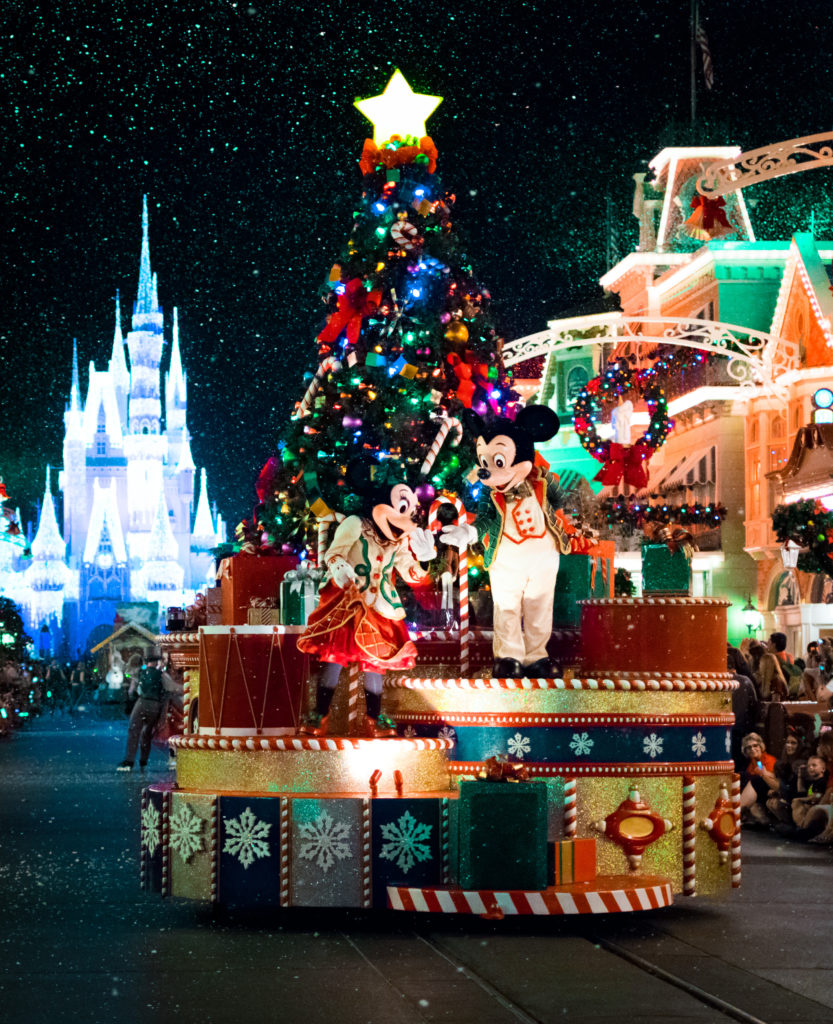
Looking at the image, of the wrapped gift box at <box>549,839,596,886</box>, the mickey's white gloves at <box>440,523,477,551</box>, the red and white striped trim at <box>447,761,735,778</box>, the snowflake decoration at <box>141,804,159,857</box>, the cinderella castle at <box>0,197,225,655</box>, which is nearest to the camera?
the wrapped gift box at <box>549,839,596,886</box>

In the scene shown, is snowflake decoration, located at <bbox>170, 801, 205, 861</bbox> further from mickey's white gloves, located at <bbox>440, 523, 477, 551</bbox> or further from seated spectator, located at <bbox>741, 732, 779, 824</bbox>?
seated spectator, located at <bbox>741, 732, 779, 824</bbox>

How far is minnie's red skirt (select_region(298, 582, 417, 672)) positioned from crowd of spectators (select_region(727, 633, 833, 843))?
4.15 m

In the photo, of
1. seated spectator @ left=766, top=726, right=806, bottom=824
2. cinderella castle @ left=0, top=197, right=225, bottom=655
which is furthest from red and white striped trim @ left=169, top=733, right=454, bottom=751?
cinderella castle @ left=0, top=197, right=225, bottom=655

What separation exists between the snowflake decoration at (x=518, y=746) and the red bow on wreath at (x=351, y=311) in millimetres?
5222

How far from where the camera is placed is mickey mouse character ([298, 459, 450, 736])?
9.66 meters

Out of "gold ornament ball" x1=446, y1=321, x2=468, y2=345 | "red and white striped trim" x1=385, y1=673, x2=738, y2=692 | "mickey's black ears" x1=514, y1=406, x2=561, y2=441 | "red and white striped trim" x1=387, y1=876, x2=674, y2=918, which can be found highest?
"gold ornament ball" x1=446, y1=321, x2=468, y2=345

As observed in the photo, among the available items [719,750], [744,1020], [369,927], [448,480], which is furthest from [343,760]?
[448,480]

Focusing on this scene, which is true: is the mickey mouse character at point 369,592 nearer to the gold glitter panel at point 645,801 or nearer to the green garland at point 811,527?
the gold glitter panel at point 645,801

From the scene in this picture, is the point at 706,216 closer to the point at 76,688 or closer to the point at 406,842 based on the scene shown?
the point at 406,842

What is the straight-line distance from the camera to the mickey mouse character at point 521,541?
31.7ft

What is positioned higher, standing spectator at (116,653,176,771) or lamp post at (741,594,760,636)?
lamp post at (741,594,760,636)

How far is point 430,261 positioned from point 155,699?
10.1m

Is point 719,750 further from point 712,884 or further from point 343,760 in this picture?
point 343,760

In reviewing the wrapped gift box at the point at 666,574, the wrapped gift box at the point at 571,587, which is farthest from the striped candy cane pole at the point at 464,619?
the wrapped gift box at the point at 666,574
